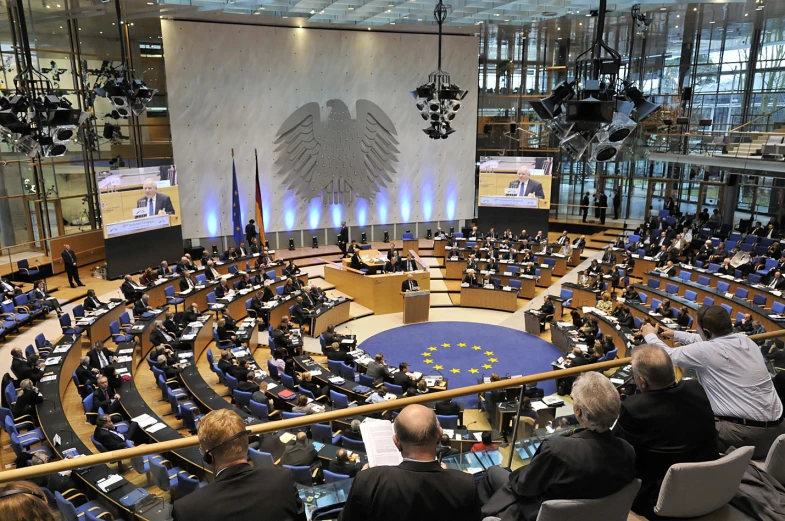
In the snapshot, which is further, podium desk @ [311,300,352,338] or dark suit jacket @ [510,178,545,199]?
dark suit jacket @ [510,178,545,199]

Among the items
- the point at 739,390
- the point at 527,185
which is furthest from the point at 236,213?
the point at 739,390

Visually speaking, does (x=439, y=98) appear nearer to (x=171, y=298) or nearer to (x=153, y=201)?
(x=171, y=298)

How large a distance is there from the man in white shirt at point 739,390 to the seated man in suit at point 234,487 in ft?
7.60

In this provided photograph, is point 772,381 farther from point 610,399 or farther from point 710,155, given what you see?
point 710,155

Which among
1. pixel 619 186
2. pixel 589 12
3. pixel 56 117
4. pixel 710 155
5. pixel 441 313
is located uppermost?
pixel 589 12

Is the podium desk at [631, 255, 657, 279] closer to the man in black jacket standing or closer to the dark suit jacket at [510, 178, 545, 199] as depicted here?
the dark suit jacket at [510, 178, 545, 199]

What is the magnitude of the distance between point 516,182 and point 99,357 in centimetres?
1694

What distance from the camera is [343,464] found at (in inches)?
158

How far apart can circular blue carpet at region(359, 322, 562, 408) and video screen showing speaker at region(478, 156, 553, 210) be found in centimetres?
838

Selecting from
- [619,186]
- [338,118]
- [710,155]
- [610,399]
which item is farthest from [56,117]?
[619,186]

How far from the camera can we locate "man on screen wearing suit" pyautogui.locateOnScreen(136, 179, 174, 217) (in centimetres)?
1833

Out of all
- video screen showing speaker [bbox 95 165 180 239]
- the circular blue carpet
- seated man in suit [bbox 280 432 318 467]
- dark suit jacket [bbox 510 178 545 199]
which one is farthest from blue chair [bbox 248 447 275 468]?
dark suit jacket [bbox 510 178 545 199]

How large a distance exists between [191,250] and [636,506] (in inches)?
766

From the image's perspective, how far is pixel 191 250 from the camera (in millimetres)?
20453
